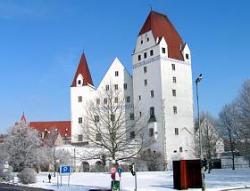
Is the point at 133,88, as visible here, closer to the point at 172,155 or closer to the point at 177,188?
the point at 172,155

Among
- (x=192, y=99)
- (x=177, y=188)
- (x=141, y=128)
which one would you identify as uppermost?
(x=192, y=99)

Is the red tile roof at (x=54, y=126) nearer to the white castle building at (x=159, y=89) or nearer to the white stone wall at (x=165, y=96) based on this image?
the white castle building at (x=159, y=89)

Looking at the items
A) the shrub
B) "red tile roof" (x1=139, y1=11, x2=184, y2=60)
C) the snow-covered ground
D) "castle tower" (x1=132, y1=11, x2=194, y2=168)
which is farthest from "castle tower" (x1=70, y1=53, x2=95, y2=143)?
the snow-covered ground

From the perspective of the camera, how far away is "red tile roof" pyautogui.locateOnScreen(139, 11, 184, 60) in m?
96.1

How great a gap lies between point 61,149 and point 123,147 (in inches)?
709

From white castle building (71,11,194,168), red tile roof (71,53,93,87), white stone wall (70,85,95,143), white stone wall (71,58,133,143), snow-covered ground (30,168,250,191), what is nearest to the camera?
snow-covered ground (30,168,250,191)

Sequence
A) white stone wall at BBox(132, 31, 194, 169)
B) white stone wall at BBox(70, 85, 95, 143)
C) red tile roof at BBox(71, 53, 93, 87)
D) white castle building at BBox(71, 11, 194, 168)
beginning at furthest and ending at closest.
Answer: red tile roof at BBox(71, 53, 93, 87)
white stone wall at BBox(70, 85, 95, 143)
white castle building at BBox(71, 11, 194, 168)
white stone wall at BBox(132, 31, 194, 169)

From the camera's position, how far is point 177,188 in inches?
1361

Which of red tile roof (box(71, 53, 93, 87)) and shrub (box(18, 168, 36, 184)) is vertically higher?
red tile roof (box(71, 53, 93, 87))

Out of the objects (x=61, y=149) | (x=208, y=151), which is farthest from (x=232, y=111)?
(x=61, y=149)

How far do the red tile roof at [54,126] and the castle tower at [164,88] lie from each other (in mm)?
46558

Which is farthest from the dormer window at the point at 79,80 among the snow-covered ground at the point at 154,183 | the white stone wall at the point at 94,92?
the snow-covered ground at the point at 154,183

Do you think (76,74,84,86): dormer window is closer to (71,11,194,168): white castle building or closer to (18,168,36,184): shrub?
(71,11,194,168): white castle building

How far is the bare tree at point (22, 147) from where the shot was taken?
274 feet
